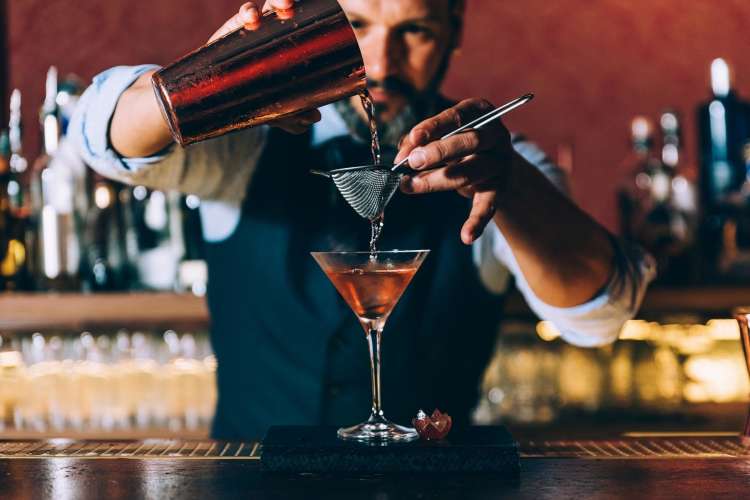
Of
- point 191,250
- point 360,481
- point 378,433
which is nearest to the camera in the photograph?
point 360,481

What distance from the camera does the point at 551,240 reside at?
1.76 m

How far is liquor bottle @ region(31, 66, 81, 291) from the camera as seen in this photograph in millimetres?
2637

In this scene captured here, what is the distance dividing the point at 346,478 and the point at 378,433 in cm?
13

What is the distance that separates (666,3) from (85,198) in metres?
1.88

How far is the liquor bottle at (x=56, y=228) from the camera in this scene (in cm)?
264

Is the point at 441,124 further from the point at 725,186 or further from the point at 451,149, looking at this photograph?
the point at 725,186

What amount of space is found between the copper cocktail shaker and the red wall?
1.87 meters

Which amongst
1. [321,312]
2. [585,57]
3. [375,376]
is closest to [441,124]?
[375,376]

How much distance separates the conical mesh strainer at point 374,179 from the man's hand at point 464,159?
0.01 metres

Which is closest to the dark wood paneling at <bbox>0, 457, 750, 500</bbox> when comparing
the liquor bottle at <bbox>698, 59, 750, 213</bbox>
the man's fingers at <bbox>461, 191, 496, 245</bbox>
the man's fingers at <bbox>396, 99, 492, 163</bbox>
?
the man's fingers at <bbox>461, 191, 496, 245</bbox>

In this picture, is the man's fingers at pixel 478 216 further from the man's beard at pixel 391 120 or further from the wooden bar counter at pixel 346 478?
the man's beard at pixel 391 120

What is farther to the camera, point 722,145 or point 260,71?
point 722,145

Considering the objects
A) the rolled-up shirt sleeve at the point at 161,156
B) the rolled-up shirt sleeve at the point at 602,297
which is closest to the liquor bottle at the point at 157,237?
the rolled-up shirt sleeve at the point at 161,156

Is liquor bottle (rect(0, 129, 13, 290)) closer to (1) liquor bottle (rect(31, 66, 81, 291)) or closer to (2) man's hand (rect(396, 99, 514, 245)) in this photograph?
(1) liquor bottle (rect(31, 66, 81, 291))
